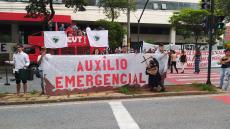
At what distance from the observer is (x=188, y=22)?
182ft

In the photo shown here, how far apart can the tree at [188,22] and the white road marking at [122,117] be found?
1766 inches

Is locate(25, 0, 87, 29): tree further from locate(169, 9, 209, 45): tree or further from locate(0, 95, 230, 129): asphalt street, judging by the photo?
locate(169, 9, 209, 45): tree

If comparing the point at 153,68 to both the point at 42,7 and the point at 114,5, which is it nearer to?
the point at 42,7

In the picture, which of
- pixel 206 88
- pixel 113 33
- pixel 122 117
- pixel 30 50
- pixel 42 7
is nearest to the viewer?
pixel 122 117

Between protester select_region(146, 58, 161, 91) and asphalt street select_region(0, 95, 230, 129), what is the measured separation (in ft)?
4.50

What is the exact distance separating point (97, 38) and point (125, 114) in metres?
14.2

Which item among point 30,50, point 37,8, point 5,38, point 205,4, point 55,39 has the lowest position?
point 30,50

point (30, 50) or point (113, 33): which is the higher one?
point (113, 33)

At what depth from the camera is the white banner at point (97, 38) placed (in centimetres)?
2306

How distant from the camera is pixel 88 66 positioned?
42.6 feet

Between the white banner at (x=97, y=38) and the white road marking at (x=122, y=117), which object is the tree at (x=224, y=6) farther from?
the white road marking at (x=122, y=117)

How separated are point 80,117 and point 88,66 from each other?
4040mm

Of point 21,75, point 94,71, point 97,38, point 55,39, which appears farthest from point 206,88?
point 55,39

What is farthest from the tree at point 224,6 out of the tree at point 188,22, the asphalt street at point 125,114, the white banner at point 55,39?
the asphalt street at point 125,114
